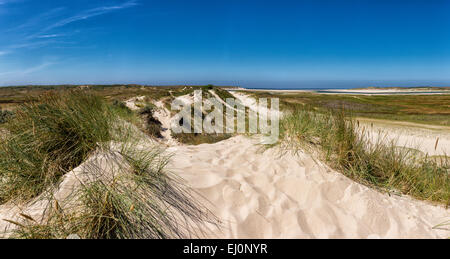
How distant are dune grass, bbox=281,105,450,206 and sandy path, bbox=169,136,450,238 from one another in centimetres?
23

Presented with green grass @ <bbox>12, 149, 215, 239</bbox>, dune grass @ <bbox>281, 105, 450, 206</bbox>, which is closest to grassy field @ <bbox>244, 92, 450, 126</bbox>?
dune grass @ <bbox>281, 105, 450, 206</bbox>

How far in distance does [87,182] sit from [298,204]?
248 cm

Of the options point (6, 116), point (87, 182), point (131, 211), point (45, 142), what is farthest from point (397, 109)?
point (6, 116)

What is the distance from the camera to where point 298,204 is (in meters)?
2.43

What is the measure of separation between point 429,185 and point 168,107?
11515 millimetres

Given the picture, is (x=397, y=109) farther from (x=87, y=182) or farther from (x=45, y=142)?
(x=45, y=142)

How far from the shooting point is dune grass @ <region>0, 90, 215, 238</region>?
160 cm

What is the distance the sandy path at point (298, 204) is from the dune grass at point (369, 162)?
235mm

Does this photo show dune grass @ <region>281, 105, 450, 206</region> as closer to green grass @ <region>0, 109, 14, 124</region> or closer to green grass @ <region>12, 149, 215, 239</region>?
green grass @ <region>12, 149, 215, 239</region>

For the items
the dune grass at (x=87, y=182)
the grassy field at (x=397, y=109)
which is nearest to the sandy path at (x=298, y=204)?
the dune grass at (x=87, y=182)

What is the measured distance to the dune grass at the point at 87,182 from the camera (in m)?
1.60
